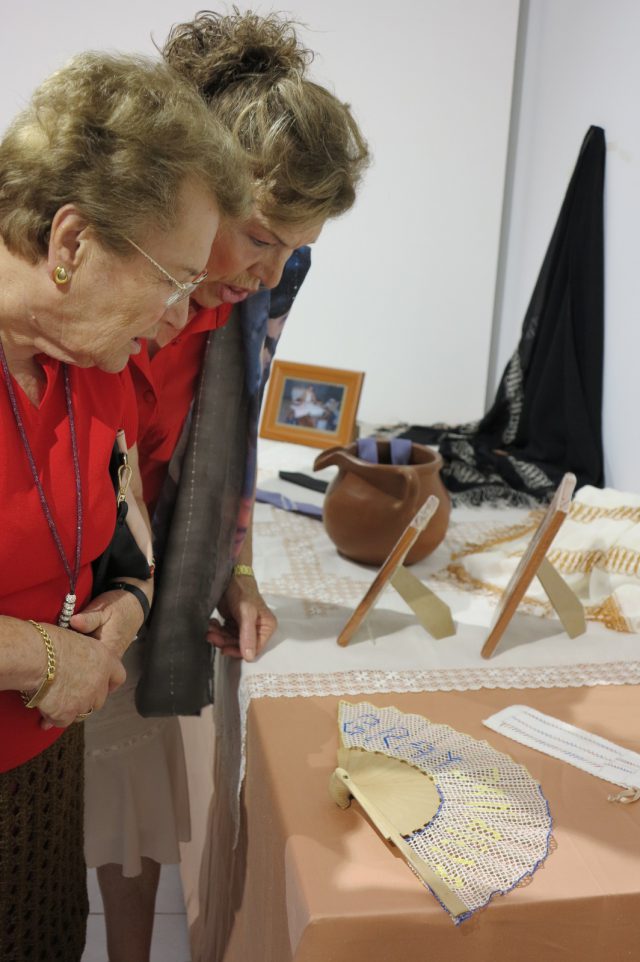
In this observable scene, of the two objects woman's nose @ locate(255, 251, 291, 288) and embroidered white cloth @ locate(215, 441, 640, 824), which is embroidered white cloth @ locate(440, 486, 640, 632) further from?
woman's nose @ locate(255, 251, 291, 288)

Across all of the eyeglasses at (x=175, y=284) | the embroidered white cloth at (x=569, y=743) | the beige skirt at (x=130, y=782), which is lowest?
the beige skirt at (x=130, y=782)

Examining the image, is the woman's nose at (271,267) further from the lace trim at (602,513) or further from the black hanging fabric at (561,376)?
the black hanging fabric at (561,376)

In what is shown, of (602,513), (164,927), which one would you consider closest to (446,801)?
(602,513)

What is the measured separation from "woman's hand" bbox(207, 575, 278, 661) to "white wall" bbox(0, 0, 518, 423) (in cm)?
207

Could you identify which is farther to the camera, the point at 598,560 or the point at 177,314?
the point at 598,560

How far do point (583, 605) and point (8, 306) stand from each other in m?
1.09

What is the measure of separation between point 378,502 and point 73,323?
83 cm

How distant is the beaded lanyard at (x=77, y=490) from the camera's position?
0.87m

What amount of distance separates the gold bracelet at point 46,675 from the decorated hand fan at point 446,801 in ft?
1.04

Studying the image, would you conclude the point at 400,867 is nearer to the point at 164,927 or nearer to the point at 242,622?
the point at 242,622

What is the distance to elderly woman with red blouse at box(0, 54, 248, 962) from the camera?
81 centimetres

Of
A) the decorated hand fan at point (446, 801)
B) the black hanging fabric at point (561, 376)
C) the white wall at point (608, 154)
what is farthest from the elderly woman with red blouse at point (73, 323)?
the white wall at point (608, 154)

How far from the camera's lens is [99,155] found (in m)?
0.81

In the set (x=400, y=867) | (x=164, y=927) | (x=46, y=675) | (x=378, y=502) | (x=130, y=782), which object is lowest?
(x=164, y=927)
